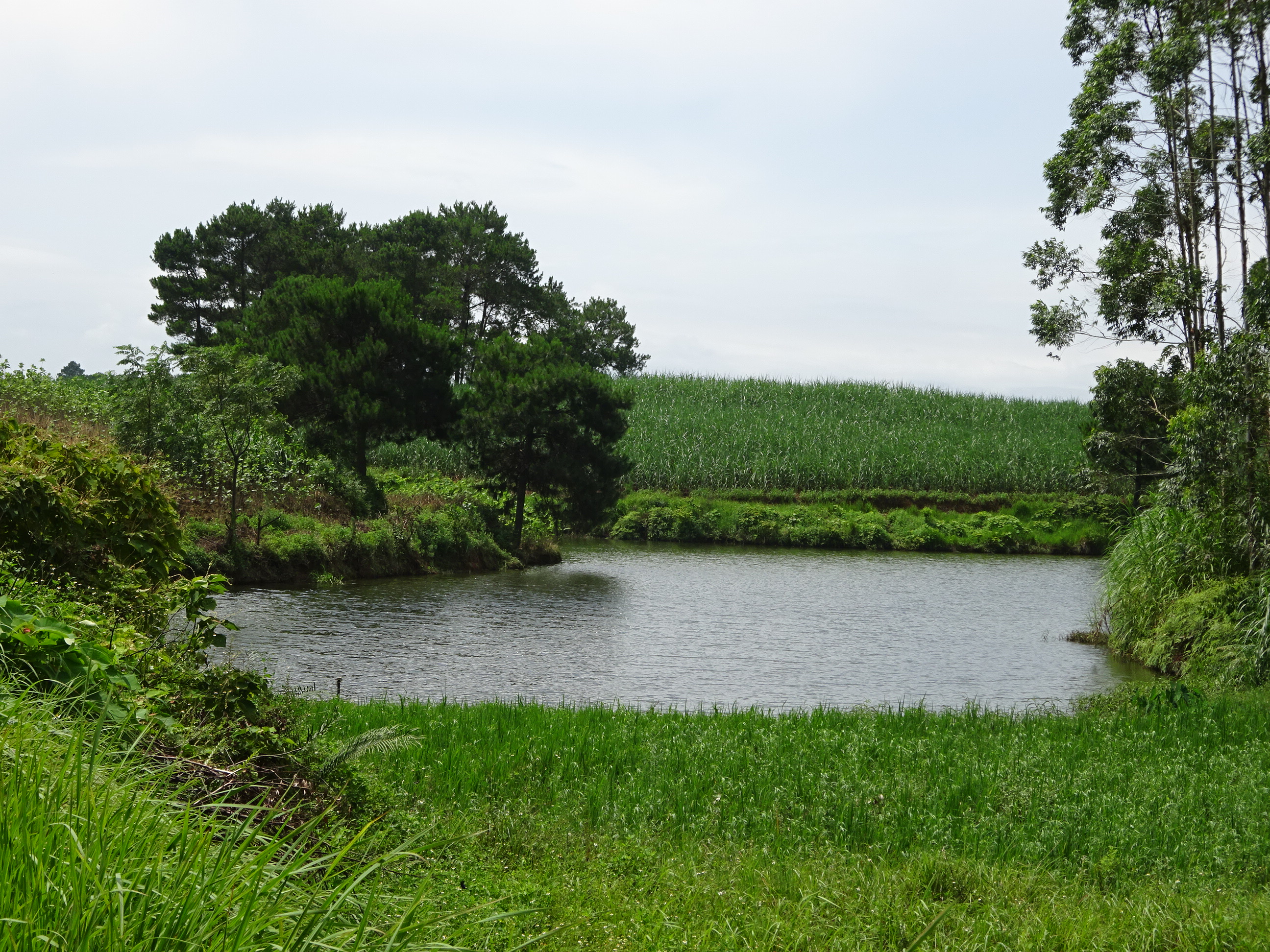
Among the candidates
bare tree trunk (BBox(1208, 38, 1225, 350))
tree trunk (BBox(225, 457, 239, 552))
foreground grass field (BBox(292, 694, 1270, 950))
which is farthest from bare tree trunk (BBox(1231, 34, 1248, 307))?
tree trunk (BBox(225, 457, 239, 552))

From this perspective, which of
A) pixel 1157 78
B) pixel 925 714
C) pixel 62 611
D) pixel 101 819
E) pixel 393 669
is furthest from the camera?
pixel 1157 78

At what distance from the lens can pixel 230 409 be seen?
2164cm

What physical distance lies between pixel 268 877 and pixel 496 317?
59.2 meters

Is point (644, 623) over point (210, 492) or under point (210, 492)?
under

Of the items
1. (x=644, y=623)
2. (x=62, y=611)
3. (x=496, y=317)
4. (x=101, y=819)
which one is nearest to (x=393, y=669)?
(x=644, y=623)

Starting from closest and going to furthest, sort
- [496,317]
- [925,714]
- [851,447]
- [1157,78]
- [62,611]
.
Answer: [62,611] < [925,714] < [1157,78] < [851,447] < [496,317]

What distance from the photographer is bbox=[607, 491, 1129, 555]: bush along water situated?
3709 centimetres

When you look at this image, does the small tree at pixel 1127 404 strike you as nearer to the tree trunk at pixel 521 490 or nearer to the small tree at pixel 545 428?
the small tree at pixel 545 428

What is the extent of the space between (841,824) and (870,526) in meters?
32.0

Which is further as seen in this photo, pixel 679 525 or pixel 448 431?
pixel 679 525

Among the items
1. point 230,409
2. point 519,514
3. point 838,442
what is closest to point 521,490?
point 519,514

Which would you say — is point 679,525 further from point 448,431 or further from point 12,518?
point 12,518

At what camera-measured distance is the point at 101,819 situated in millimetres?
2529

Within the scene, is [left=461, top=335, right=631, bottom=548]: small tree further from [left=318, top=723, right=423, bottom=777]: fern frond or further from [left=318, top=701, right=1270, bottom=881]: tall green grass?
[left=318, top=723, right=423, bottom=777]: fern frond
